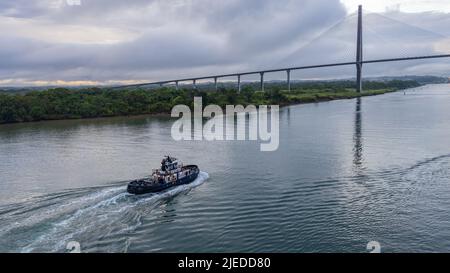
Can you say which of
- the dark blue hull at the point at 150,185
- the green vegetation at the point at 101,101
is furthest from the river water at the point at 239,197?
the green vegetation at the point at 101,101

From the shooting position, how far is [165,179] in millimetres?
12289

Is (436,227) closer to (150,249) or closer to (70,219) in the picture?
(150,249)

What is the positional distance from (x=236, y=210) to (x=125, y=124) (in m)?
22.0

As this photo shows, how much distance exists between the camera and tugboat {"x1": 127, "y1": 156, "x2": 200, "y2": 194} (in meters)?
11.5

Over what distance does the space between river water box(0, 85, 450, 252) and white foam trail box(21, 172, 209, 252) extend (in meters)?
0.03

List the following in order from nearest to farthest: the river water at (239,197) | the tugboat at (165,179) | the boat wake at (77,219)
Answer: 1. the boat wake at (77,219)
2. the river water at (239,197)
3. the tugboat at (165,179)

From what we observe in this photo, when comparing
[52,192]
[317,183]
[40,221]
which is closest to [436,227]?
[317,183]

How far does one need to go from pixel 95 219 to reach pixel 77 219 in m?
0.40

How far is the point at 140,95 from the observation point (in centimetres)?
4106

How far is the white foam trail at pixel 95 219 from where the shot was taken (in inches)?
328

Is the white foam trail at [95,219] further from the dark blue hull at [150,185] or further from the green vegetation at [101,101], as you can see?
the green vegetation at [101,101]

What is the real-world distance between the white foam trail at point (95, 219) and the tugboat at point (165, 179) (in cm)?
19

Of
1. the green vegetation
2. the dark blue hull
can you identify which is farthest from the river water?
the green vegetation

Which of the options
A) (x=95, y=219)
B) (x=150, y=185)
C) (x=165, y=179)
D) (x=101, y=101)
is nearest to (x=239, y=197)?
(x=165, y=179)
